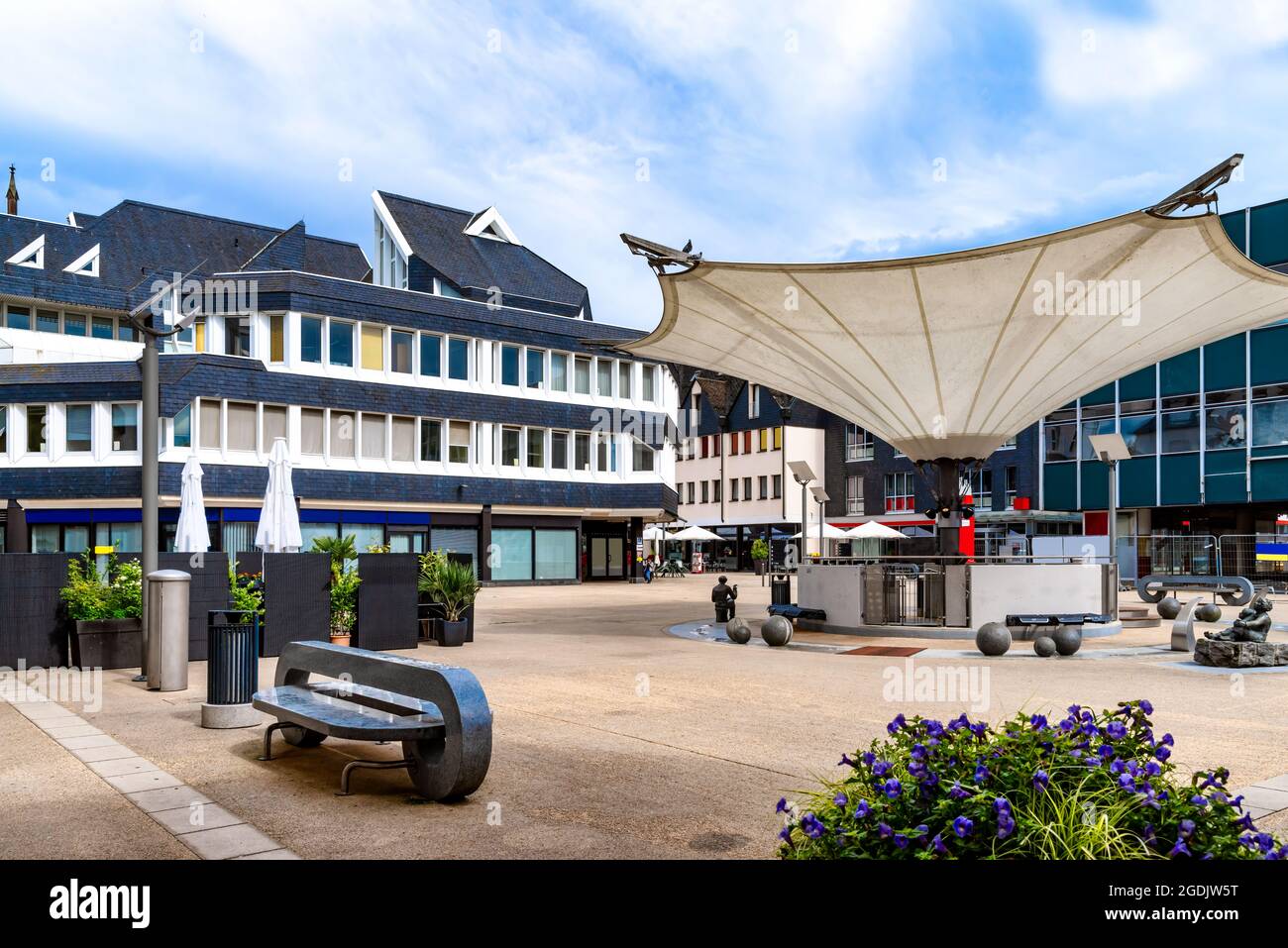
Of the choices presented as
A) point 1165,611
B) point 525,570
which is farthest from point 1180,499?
point 525,570

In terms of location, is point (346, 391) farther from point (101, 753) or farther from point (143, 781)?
point (143, 781)

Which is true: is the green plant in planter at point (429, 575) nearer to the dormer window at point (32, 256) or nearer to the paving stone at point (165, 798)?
the paving stone at point (165, 798)

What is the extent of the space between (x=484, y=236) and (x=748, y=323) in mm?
38236

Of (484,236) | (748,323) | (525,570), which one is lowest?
(525,570)

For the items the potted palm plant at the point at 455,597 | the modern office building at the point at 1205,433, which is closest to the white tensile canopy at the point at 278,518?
the potted palm plant at the point at 455,597

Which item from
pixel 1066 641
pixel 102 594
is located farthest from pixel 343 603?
pixel 1066 641

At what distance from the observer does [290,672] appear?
9.33 m

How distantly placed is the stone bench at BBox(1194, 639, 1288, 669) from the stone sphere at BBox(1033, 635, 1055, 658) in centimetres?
228

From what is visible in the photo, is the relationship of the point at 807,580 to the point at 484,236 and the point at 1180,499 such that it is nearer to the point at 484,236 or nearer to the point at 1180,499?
the point at 1180,499

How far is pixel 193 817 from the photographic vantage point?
648 centimetres

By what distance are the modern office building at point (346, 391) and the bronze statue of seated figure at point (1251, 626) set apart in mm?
31414

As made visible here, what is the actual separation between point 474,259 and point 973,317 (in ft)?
124

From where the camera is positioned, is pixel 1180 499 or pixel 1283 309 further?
pixel 1180 499

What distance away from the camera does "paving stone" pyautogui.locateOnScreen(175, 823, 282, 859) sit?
5707 mm
